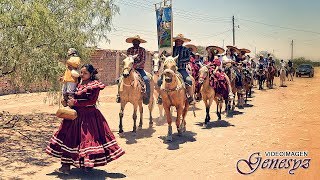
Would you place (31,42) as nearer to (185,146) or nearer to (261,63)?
(185,146)

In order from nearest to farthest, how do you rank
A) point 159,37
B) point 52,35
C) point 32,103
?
point 52,35
point 159,37
point 32,103

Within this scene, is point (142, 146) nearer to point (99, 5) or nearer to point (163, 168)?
point (163, 168)

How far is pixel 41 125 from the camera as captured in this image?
36.2 ft

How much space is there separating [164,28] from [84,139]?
5936 millimetres

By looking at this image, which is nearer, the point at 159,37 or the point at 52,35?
the point at 52,35

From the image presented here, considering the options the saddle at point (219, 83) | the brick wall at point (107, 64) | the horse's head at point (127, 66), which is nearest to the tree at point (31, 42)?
the horse's head at point (127, 66)

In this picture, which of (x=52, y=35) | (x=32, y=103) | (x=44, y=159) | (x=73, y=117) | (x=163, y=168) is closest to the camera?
(x=73, y=117)

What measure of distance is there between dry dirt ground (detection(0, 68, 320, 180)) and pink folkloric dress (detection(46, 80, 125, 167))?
521mm

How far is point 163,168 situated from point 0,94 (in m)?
14.1

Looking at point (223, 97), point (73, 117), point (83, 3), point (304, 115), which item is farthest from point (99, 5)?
point (304, 115)

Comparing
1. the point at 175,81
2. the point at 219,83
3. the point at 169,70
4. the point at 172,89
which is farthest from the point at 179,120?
the point at 219,83

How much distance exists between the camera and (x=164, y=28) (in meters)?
11.0

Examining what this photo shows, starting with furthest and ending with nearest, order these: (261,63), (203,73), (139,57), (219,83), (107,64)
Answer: (107,64)
(261,63)
(219,83)
(203,73)
(139,57)

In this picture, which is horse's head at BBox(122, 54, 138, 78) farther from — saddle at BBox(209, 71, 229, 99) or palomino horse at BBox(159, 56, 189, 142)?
saddle at BBox(209, 71, 229, 99)
